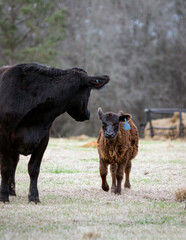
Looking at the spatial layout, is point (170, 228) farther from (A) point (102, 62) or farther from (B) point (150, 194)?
(A) point (102, 62)

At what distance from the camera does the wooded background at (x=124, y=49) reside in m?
29.3

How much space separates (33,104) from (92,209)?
5.68 ft

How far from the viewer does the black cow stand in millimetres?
6168

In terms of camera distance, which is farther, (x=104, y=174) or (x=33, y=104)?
(x=104, y=174)

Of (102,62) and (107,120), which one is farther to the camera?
(102,62)

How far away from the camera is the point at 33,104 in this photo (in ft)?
20.6

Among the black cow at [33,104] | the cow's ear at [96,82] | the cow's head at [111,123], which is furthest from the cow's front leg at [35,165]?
the cow's head at [111,123]

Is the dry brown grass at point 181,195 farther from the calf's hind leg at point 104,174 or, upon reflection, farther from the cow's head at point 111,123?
the cow's head at point 111,123

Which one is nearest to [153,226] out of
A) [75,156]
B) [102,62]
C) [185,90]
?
[75,156]

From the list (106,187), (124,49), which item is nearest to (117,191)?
(106,187)

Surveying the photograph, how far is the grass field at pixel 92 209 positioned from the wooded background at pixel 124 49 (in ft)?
58.6

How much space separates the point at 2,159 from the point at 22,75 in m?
1.27

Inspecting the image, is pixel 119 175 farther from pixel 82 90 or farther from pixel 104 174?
→ pixel 82 90

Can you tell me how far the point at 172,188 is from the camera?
26.7 feet
